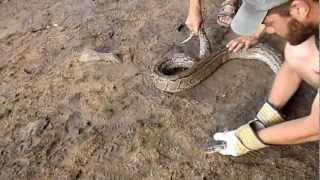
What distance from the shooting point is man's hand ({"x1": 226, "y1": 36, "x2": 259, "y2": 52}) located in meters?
2.74

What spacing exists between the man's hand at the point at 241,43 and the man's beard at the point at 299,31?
75cm

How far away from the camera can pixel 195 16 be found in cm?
269

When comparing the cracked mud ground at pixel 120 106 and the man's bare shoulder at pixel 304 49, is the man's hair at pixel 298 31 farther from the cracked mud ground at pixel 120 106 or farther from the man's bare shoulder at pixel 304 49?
the cracked mud ground at pixel 120 106

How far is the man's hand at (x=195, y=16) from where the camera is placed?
2.66 m

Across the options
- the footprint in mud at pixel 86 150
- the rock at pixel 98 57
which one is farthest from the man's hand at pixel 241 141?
the rock at pixel 98 57

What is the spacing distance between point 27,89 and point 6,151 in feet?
1.58

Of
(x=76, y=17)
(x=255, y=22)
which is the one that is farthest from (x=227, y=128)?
(x=76, y=17)

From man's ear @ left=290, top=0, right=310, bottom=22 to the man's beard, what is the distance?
2cm

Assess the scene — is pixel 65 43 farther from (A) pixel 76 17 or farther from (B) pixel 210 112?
(B) pixel 210 112

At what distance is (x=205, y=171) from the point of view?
221cm

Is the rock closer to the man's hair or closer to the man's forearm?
the man's forearm

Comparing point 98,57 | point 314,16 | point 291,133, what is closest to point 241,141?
point 291,133

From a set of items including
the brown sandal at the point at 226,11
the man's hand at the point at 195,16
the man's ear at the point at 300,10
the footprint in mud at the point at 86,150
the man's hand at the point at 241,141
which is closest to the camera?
the man's ear at the point at 300,10

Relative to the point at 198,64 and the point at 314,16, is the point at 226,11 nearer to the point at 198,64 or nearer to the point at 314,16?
the point at 198,64
